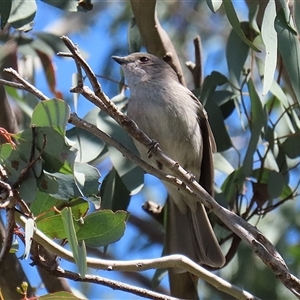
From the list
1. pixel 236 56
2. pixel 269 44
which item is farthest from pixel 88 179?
pixel 236 56

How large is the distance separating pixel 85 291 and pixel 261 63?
88.2 inches

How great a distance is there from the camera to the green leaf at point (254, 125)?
10.7ft

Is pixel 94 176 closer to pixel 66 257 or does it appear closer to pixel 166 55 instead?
pixel 66 257

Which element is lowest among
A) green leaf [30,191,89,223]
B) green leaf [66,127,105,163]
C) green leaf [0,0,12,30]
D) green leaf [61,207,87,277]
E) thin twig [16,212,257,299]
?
green leaf [66,127,105,163]

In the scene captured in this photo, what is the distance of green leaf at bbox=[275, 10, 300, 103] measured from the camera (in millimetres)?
2494

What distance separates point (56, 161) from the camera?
2096 millimetres

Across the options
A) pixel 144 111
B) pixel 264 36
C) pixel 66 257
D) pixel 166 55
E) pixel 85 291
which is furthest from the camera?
pixel 85 291

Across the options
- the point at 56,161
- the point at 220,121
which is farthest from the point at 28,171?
the point at 220,121

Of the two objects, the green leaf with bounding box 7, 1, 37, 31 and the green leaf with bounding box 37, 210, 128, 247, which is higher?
the green leaf with bounding box 7, 1, 37, 31

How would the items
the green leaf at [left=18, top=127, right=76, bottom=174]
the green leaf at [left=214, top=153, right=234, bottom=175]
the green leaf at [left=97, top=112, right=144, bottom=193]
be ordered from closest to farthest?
the green leaf at [left=18, top=127, right=76, bottom=174], the green leaf at [left=97, top=112, right=144, bottom=193], the green leaf at [left=214, top=153, right=234, bottom=175]

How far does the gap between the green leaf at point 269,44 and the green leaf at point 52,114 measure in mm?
707

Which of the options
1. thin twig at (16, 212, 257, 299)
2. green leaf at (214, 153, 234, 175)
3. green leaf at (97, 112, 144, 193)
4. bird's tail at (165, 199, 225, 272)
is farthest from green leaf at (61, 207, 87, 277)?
green leaf at (214, 153, 234, 175)

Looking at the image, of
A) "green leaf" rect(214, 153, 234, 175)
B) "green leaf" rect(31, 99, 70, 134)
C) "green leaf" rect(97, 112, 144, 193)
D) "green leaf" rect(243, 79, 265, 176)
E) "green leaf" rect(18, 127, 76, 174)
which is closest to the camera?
"green leaf" rect(31, 99, 70, 134)

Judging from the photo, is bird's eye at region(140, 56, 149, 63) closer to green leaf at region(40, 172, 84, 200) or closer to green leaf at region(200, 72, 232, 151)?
green leaf at region(200, 72, 232, 151)
